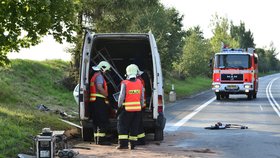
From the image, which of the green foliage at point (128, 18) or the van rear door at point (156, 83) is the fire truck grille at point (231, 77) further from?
the van rear door at point (156, 83)

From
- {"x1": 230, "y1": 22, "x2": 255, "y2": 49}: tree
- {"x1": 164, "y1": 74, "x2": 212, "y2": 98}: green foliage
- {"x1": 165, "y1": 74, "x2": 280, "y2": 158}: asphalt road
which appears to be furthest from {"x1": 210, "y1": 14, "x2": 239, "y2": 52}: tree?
{"x1": 165, "y1": 74, "x2": 280, "y2": 158}: asphalt road

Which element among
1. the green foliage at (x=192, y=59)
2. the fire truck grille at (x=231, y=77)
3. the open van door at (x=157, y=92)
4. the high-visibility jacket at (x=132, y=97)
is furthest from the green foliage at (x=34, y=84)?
the green foliage at (x=192, y=59)

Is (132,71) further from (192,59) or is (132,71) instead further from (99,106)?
(192,59)

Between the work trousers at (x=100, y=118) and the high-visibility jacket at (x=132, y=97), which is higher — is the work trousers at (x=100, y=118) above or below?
below

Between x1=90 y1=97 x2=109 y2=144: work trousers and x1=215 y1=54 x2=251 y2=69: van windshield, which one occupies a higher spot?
x1=215 y1=54 x2=251 y2=69: van windshield

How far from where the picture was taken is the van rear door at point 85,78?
449 inches

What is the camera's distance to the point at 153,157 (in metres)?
9.54

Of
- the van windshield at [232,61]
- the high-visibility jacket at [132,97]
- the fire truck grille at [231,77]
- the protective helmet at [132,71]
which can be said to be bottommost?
the high-visibility jacket at [132,97]

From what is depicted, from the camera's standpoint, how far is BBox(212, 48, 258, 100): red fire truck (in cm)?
3009

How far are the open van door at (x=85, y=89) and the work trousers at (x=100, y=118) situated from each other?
0.20m

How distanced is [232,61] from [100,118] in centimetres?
2004

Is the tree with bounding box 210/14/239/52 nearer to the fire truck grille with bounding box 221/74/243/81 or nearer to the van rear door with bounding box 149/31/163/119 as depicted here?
the fire truck grille with bounding box 221/74/243/81

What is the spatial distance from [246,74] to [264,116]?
36.8 feet

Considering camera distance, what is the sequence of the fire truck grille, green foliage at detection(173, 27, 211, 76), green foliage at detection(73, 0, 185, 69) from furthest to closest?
green foliage at detection(173, 27, 211, 76), the fire truck grille, green foliage at detection(73, 0, 185, 69)
